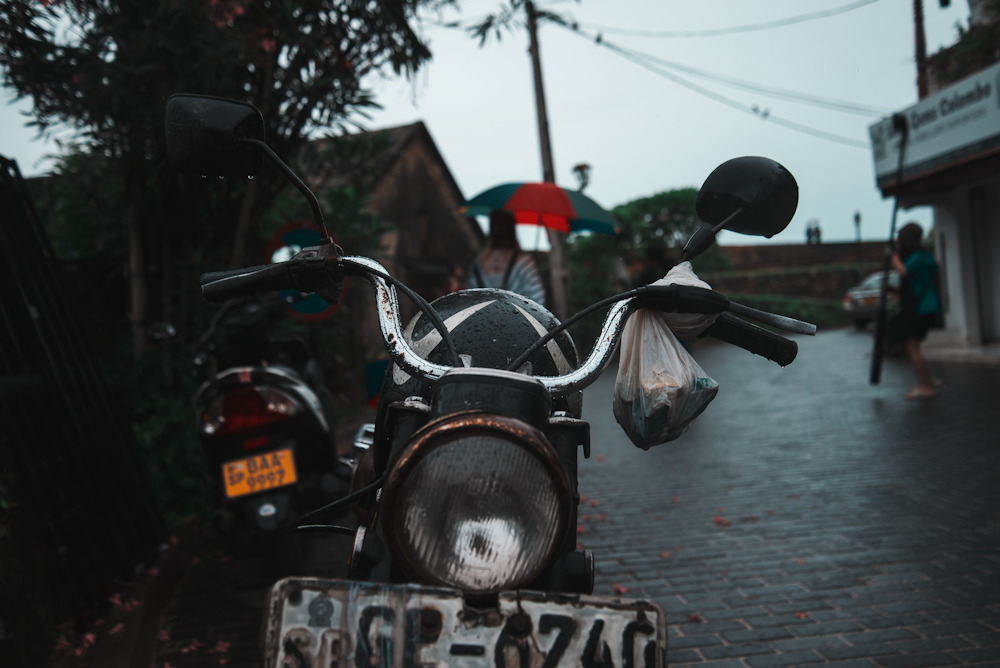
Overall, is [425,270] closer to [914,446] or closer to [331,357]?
[331,357]

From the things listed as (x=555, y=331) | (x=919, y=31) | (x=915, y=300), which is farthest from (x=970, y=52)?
(x=555, y=331)

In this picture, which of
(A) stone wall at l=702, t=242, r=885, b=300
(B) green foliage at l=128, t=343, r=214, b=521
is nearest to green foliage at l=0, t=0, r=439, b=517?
(B) green foliage at l=128, t=343, r=214, b=521

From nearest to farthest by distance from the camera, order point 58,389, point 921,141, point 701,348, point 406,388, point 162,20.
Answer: point 406,388 < point 58,389 < point 162,20 < point 921,141 < point 701,348

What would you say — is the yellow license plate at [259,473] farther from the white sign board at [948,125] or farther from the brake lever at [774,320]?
the white sign board at [948,125]

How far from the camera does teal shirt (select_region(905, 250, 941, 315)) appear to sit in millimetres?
8711

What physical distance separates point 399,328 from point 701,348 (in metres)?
19.7

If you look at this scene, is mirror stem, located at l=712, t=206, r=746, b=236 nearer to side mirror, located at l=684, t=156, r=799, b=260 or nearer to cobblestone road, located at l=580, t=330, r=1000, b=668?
side mirror, located at l=684, t=156, r=799, b=260

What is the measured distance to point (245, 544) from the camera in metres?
3.89

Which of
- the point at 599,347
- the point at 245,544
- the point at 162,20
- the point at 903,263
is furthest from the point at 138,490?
the point at 903,263

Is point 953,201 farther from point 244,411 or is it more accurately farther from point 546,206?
point 244,411

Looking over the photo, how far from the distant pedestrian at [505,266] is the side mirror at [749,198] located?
2.57 meters

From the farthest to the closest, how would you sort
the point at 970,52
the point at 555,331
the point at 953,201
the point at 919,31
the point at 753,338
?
the point at 919,31 < the point at 953,201 < the point at 970,52 < the point at 753,338 < the point at 555,331

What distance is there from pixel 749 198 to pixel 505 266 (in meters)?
3.05

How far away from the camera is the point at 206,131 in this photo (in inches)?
77.0
